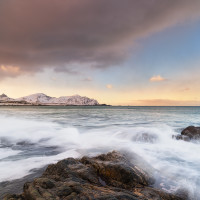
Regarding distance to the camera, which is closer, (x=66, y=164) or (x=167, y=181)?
(x=66, y=164)

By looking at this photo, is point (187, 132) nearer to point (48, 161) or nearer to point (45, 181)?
point (48, 161)

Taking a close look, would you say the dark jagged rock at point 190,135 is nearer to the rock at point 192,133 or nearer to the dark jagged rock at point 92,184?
the rock at point 192,133

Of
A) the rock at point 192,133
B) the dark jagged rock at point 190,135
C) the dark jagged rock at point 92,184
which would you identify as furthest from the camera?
the rock at point 192,133

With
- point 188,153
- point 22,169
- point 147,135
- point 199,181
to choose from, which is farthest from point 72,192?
point 147,135

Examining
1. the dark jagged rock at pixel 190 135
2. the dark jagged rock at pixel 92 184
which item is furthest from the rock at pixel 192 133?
the dark jagged rock at pixel 92 184

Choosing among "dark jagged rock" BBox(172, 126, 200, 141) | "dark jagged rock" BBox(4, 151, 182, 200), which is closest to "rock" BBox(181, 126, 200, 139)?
"dark jagged rock" BBox(172, 126, 200, 141)

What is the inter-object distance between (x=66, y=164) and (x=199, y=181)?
4.97 m

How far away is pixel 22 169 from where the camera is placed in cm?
636

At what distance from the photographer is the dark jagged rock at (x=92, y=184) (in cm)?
313

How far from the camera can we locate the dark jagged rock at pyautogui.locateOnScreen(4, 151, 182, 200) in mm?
3127

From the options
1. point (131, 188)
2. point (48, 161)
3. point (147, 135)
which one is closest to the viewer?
point (131, 188)

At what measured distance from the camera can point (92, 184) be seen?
4203 mm

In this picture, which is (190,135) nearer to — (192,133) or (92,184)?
(192,133)

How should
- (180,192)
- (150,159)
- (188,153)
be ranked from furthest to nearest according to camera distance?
(188,153) < (150,159) < (180,192)
